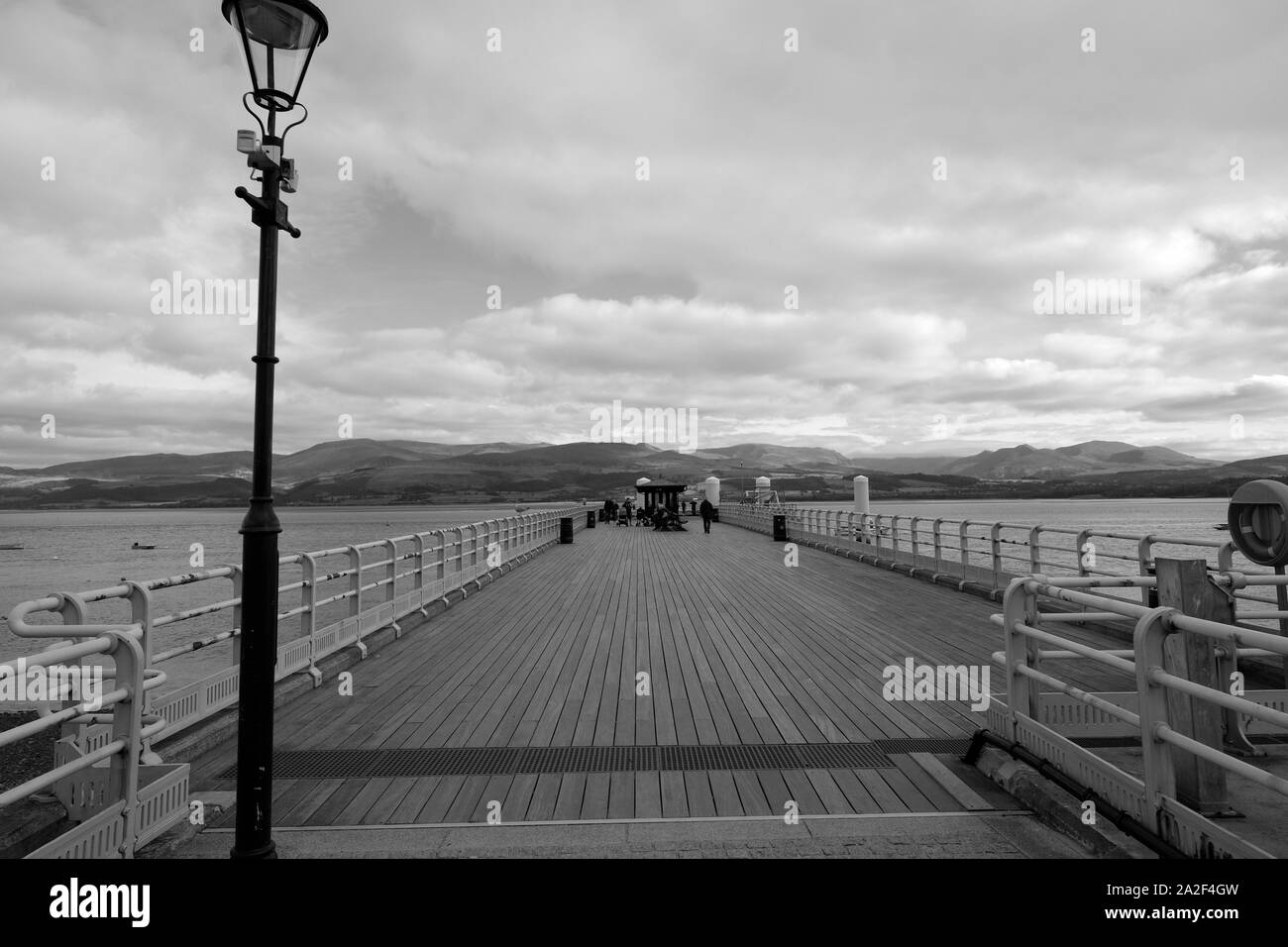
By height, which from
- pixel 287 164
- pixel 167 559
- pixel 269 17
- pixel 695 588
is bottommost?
pixel 167 559

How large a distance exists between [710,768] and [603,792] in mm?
685

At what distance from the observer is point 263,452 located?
9.41 ft

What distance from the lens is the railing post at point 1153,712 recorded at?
115 inches

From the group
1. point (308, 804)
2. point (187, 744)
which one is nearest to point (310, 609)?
point (187, 744)

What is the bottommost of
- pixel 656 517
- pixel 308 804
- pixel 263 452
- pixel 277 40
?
pixel 308 804

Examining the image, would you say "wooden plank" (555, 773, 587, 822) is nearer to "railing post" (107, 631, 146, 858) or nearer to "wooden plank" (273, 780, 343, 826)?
"wooden plank" (273, 780, 343, 826)

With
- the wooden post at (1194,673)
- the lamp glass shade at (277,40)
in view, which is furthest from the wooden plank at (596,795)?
the lamp glass shade at (277,40)

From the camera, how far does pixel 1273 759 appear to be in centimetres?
405

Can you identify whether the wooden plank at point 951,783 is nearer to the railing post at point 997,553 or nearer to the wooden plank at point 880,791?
the wooden plank at point 880,791

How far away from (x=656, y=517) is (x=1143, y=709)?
26.4 metres

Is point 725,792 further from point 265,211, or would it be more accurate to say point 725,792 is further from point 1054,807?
point 265,211
